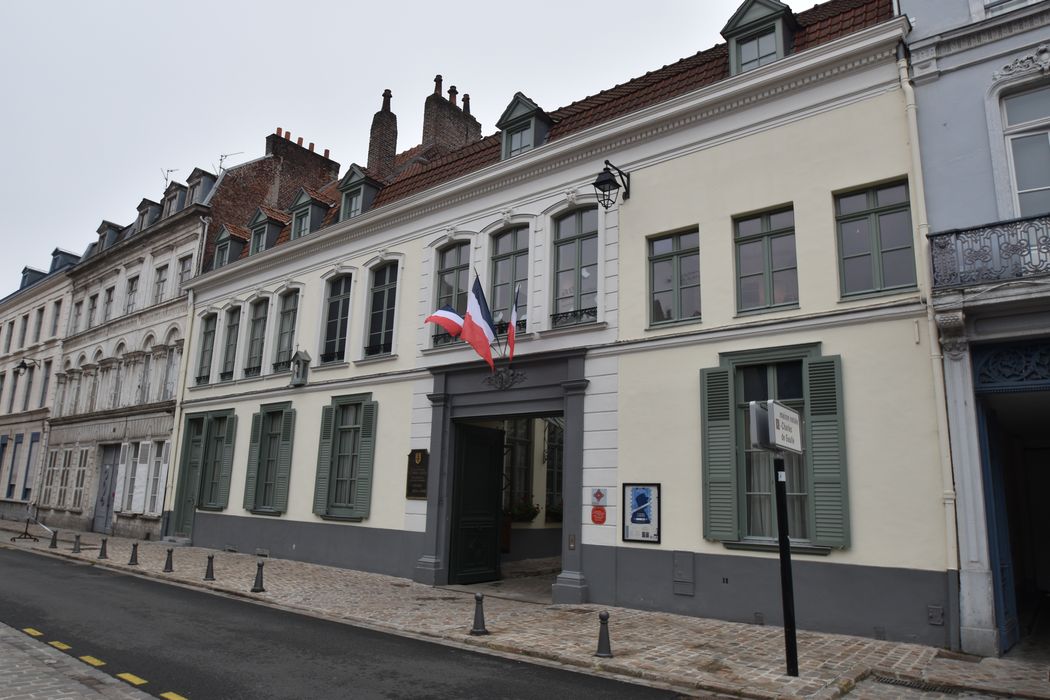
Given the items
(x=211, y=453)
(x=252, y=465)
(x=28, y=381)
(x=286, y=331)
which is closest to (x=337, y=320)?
(x=286, y=331)

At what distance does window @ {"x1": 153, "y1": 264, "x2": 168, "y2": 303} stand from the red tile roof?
12190 mm

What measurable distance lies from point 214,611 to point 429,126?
55.9 feet

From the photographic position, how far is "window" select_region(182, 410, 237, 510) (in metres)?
20.4

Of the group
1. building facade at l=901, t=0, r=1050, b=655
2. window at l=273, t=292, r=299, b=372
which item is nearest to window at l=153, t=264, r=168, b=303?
window at l=273, t=292, r=299, b=372

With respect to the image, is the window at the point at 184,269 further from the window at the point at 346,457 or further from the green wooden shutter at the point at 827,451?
the green wooden shutter at the point at 827,451

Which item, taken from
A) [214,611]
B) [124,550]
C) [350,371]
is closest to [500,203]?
[350,371]

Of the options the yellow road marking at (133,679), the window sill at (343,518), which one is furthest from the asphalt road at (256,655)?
the window sill at (343,518)

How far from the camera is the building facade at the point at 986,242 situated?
848cm

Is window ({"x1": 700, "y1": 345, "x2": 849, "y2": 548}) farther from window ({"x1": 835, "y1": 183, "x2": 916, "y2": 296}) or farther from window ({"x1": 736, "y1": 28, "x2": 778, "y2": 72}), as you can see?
window ({"x1": 736, "y1": 28, "x2": 778, "y2": 72})

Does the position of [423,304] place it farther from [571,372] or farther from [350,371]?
[571,372]

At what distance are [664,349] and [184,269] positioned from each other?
64.1 feet

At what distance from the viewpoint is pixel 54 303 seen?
32781 mm

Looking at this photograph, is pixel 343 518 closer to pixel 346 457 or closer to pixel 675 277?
pixel 346 457

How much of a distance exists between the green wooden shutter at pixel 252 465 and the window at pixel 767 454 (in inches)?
514
